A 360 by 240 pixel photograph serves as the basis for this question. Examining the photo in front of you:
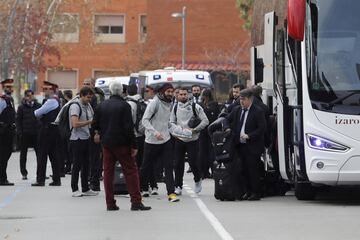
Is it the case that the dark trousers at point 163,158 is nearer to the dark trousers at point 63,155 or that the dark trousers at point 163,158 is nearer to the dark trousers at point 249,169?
the dark trousers at point 249,169

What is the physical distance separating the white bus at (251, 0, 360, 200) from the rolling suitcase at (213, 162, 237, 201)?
1.20 meters

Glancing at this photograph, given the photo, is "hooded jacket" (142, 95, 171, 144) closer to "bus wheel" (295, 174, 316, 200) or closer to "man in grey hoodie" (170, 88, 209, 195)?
"man in grey hoodie" (170, 88, 209, 195)

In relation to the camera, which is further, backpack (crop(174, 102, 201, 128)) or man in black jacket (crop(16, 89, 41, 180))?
man in black jacket (crop(16, 89, 41, 180))

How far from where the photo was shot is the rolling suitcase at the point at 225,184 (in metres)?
17.6

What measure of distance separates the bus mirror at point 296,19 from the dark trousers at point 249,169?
275 centimetres

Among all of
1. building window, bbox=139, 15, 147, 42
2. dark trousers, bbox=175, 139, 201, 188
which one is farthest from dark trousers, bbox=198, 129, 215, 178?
building window, bbox=139, 15, 147, 42

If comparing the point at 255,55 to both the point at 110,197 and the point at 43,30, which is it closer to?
the point at 110,197

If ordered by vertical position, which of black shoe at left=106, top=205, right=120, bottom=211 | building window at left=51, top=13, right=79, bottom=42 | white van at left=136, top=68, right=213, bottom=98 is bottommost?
black shoe at left=106, top=205, right=120, bottom=211

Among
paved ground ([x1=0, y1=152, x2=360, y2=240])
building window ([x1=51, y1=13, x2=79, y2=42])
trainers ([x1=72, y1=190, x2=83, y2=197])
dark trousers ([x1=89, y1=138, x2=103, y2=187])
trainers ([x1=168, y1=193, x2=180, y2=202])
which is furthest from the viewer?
building window ([x1=51, y1=13, x2=79, y2=42])

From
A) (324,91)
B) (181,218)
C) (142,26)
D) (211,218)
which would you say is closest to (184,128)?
(324,91)

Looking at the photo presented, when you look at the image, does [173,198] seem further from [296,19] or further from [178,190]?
[296,19]

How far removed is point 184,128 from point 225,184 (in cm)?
159

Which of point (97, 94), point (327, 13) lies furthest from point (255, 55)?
point (327, 13)

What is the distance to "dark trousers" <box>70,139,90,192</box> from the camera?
18672 millimetres
